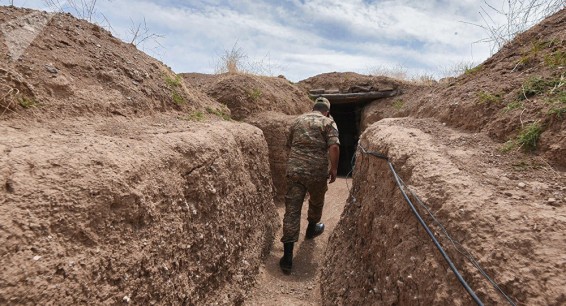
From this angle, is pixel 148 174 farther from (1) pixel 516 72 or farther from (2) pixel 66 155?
(1) pixel 516 72

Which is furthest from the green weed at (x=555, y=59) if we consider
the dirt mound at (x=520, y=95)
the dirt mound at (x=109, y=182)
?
the dirt mound at (x=109, y=182)

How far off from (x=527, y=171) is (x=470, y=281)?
0.98 m

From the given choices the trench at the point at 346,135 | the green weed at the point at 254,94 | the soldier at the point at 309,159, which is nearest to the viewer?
the soldier at the point at 309,159

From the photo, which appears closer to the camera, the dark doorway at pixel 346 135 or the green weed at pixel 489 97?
the green weed at pixel 489 97

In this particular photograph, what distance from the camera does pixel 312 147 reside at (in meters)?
4.51

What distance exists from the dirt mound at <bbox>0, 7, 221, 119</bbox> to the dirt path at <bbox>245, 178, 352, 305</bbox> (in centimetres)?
221

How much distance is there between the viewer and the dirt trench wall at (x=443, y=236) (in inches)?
53.1

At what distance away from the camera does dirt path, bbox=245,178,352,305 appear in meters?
3.53

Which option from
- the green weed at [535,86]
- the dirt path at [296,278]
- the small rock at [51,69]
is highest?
the green weed at [535,86]

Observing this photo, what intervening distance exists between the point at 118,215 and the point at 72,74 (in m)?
1.78

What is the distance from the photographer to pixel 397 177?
2.46 metres

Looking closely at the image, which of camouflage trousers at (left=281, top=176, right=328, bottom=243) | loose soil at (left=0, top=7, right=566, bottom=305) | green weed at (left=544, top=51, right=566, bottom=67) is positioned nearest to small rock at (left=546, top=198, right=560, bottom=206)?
loose soil at (left=0, top=7, right=566, bottom=305)

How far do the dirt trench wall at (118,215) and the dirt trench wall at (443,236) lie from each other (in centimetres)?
130

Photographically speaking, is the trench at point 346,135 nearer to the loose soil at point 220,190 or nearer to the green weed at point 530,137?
the loose soil at point 220,190
